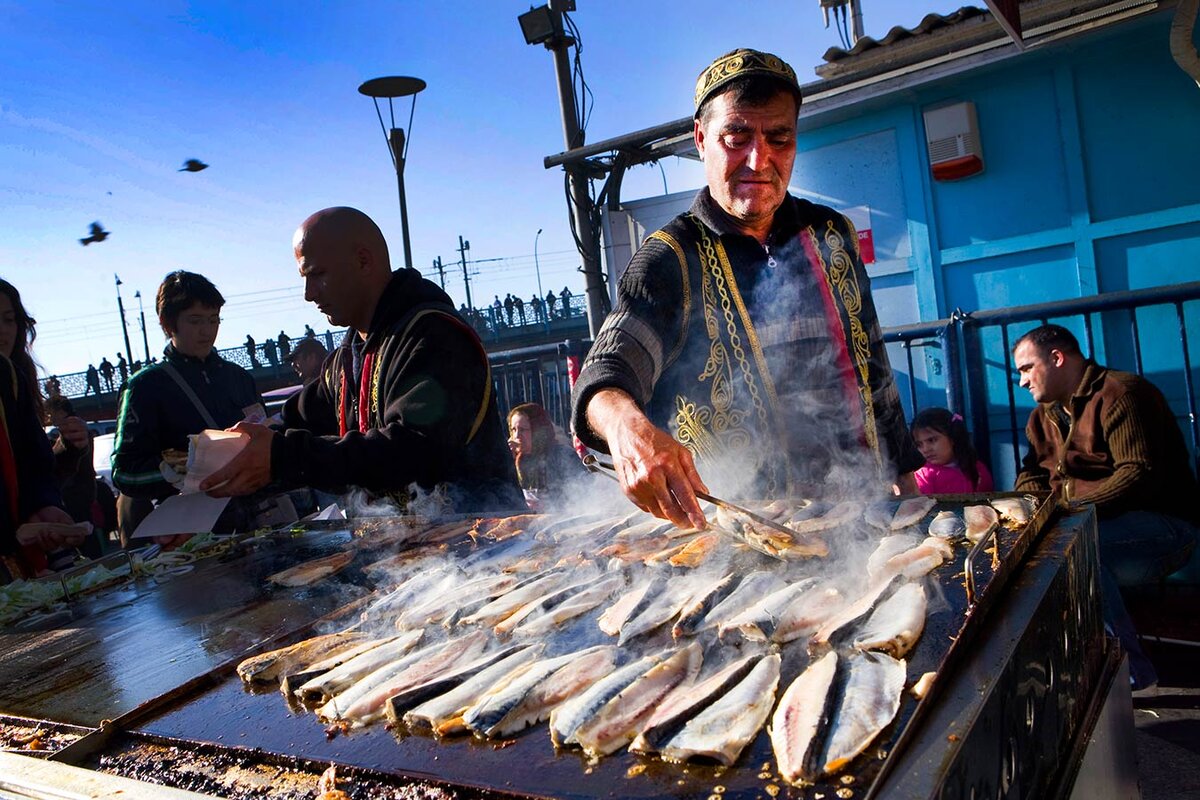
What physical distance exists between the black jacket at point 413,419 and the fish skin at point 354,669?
1408 millimetres

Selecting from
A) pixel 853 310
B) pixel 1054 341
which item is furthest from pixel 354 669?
pixel 1054 341

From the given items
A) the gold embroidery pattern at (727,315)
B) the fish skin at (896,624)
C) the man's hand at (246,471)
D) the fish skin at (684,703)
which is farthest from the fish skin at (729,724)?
the man's hand at (246,471)

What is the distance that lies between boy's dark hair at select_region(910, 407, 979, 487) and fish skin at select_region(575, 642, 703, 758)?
4326 millimetres

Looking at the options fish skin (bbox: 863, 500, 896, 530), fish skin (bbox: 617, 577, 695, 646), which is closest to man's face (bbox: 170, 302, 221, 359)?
fish skin (bbox: 617, 577, 695, 646)

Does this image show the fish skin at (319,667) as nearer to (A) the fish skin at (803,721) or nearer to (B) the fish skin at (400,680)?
(B) the fish skin at (400,680)

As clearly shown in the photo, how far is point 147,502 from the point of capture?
580cm

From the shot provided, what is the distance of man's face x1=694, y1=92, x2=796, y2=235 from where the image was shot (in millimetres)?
2762

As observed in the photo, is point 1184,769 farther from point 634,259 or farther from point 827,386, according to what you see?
point 634,259

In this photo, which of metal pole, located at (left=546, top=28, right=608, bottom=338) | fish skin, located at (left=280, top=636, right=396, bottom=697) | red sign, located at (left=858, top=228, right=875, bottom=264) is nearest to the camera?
fish skin, located at (left=280, top=636, right=396, bottom=697)

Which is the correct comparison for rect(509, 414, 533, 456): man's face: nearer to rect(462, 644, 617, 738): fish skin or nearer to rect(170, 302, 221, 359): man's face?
rect(170, 302, 221, 359): man's face

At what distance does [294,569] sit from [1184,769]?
3893 millimetres

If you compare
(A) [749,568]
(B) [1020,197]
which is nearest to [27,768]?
(A) [749,568]

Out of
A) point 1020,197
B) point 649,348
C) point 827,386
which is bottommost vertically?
point 827,386

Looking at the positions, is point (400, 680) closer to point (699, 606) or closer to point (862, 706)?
point (699, 606)
